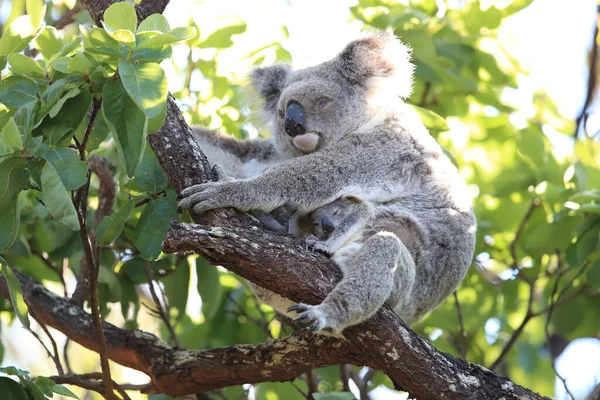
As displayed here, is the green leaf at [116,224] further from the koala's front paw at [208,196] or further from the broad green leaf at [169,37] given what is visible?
the broad green leaf at [169,37]

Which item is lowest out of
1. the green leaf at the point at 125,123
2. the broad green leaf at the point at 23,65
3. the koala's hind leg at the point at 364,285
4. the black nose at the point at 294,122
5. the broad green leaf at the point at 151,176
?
the koala's hind leg at the point at 364,285

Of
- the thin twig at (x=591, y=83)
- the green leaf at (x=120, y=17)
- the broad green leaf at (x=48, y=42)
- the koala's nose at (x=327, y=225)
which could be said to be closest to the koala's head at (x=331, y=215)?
the koala's nose at (x=327, y=225)

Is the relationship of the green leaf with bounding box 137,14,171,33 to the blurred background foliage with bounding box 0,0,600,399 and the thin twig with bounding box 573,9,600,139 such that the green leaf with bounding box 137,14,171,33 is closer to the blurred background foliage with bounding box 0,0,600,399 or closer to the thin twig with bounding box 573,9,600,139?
the blurred background foliage with bounding box 0,0,600,399

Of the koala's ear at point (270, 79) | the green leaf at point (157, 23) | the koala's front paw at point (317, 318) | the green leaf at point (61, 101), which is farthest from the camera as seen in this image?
the koala's ear at point (270, 79)

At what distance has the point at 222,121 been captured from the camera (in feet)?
17.5

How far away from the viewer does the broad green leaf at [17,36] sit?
3170 millimetres

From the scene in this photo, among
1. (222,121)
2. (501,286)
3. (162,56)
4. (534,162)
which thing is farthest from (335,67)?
(162,56)

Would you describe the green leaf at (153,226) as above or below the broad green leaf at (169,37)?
below

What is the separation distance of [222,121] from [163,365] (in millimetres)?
1805

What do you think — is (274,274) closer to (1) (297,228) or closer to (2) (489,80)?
(1) (297,228)

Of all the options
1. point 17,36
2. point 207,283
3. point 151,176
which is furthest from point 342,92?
point 17,36

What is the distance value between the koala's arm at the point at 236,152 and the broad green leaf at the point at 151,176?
0.76 meters

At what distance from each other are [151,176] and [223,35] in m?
1.22

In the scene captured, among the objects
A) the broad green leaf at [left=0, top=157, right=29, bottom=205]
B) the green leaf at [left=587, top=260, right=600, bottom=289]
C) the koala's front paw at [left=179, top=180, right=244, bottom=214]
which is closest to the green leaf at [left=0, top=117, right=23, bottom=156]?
the broad green leaf at [left=0, top=157, right=29, bottom=205]
